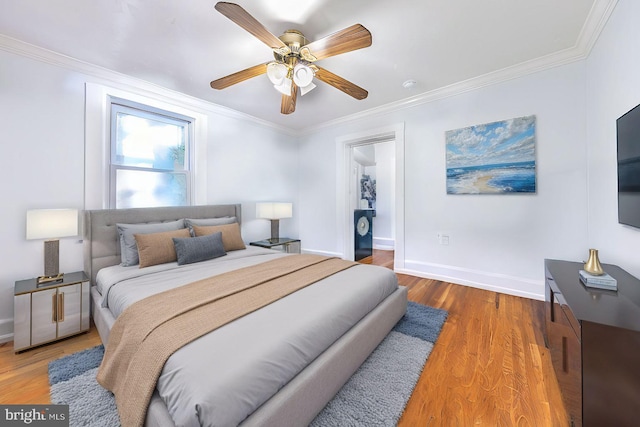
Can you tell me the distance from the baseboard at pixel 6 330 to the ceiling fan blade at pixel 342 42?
3.38 meters

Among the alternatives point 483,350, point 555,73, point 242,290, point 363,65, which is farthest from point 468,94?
point 242,290

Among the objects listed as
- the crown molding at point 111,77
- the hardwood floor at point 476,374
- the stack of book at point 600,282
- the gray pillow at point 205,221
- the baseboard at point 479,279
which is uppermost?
the crown molding at point 111,77

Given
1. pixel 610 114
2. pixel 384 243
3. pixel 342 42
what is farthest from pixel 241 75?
pixel 384 243

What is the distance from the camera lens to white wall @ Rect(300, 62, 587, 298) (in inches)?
96.7

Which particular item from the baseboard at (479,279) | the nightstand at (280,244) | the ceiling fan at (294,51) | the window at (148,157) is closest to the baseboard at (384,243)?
the baseboard at (479,279)

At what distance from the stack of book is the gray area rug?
1040mm

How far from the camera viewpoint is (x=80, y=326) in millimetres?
2068

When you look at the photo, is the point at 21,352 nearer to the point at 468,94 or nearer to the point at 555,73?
the point at 468,94

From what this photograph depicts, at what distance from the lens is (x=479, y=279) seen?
3004 millimetres

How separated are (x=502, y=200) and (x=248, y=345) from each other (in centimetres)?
312

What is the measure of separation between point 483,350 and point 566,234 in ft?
5.54

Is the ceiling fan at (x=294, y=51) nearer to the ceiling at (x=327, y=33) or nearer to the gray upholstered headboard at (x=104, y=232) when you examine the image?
the ceiling at (x=327, y=33)

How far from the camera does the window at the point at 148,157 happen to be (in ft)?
8.89

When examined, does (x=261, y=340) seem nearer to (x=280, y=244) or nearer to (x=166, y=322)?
(x=166, y=322)
